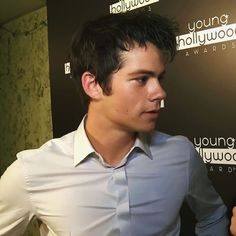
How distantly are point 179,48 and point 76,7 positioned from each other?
691mm

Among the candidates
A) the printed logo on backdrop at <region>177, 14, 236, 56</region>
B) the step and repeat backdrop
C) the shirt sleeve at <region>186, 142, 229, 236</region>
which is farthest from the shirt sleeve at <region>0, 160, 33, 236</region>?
the printed logo on backdrop at <region>177, 14, 236, 56</region>

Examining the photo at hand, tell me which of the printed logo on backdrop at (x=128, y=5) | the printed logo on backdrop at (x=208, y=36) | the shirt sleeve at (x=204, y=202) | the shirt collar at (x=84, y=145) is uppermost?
the printed logo on backdrop at (x=128, y=5)

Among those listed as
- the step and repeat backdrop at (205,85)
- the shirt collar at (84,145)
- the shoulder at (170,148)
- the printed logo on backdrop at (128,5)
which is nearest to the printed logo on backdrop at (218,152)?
the step and repeat backdrop at (205,85)

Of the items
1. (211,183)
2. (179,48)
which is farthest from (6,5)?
Result: (211,183)

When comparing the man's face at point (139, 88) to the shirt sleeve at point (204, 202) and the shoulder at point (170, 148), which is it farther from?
the shirt sleeve at point (204, 202)

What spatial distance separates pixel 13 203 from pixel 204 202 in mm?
583

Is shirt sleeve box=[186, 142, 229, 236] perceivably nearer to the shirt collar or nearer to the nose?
the shirt collar

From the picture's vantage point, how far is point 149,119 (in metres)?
1.00

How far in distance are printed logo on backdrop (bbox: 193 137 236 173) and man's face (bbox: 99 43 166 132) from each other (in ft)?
1.16

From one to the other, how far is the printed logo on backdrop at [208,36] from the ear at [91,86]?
42 centimetres

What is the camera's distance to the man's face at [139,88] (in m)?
0.98

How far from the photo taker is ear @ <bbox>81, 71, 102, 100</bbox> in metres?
1.07

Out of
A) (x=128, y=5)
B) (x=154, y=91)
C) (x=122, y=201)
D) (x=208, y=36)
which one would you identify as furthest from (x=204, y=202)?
(x=128, y=5)

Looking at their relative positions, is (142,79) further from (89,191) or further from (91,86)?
(89,191)
